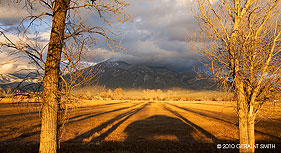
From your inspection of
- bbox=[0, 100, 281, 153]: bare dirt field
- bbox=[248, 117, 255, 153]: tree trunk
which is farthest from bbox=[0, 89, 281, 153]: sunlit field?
bbox=[248, 117, 255, 153]: tree trunk

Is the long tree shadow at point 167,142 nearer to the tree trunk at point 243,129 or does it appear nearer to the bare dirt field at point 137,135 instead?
the bare dirt field at point 137,135

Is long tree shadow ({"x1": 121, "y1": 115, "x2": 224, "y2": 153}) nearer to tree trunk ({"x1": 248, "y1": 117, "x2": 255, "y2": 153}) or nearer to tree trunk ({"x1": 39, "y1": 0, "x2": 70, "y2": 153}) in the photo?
tree trunk ({"x1": 248, "y1": 117, "x2": 255, "y2": 153})

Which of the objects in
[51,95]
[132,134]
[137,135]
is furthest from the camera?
A: [132,134]

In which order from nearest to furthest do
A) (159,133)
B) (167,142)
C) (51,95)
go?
(51,95), (167,142), (159,133)

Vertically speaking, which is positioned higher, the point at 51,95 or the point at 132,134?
the point at 51,95

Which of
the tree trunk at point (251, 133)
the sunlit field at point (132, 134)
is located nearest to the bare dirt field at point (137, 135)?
the sunlit field at point (132, 134)

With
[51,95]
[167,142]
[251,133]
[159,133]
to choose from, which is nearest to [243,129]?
[251,133]

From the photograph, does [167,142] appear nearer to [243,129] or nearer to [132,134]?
[132,134]

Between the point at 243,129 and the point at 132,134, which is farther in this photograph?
the point at 132,134

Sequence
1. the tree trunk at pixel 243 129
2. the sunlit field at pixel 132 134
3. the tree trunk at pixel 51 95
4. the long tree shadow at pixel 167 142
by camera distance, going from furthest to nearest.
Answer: the long tree shadow at pixel 167 142 < the sunlit field at pixel 132 134 < the tree trunk at pixel 243 129 < the tree trunk at pixel 51 95

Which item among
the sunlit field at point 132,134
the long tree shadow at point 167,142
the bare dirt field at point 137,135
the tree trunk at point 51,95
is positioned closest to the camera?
the tree trunk at point 51,95

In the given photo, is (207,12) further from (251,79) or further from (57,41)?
(57,41)

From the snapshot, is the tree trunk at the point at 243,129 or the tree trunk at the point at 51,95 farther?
the tree trunk at the point at 243,129

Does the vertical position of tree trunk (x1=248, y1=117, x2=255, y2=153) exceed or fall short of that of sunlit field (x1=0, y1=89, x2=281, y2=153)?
it exceeds it
